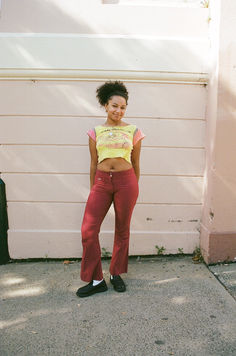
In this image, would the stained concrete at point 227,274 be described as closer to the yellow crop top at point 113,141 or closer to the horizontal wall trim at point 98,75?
the yellow crop top at point 113,141

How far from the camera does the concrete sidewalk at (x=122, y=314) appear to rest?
242 cm

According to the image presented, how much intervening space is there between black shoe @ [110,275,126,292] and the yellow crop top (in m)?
1.22

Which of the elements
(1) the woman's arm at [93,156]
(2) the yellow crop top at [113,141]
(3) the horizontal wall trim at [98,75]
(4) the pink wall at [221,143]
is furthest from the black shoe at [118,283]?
(3) the horizontal wall trim at [98,75]

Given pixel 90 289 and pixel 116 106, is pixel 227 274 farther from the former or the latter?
pixel 116 106

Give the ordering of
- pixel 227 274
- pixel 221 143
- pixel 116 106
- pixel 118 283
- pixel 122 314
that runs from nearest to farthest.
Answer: pixel 122 314
pixel 116 106
pixel 118 283
pixel 227 274
pixel 221 143

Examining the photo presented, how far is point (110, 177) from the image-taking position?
3051mm

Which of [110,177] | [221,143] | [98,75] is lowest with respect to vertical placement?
[110,177]

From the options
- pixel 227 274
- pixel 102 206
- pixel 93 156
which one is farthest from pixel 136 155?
pixel 227 274

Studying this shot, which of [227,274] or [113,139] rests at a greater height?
[113,139]

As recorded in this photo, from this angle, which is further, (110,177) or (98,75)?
(98,75)

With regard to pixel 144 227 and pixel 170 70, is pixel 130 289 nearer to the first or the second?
pixel 144 227

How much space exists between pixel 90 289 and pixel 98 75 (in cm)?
231

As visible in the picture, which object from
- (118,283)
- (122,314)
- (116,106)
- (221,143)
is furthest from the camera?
(221,143)

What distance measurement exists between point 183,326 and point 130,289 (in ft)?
2.52
